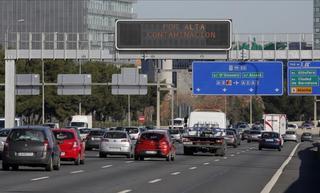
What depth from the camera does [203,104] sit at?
Answer: 571 feet

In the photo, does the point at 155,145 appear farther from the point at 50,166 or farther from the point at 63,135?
the point at 50,166

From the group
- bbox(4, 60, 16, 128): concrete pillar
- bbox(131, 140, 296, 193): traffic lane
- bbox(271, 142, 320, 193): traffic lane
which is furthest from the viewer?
bbox(4, 60, 16, 128): concrete pillar

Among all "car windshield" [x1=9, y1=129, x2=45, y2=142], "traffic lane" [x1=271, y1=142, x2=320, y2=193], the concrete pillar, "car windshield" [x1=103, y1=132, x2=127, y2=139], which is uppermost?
the concrete pillar

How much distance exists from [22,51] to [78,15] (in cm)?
10726

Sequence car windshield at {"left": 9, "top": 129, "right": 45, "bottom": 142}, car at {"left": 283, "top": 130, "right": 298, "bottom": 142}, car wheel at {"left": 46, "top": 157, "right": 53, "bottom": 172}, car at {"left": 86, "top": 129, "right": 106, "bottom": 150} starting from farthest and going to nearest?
car at {"left": 283, "top": 130, "right": 298, "bottom": 142} < car at {"left": 86, "top": 129, "right": 106, "bottom": 150} < car wheel at {"left": 46, "top": 157, "right": 53, "bottom": 172} < car windshield at {"left": 9, "top": 129, "right": 45, "bottom": 142}

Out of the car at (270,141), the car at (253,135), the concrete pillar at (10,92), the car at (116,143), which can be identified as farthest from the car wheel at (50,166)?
the car at (253,135)

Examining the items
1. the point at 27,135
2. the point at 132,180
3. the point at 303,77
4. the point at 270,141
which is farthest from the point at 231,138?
the point at 132,180

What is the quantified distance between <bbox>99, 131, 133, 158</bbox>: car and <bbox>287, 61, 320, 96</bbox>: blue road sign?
66.5 feet

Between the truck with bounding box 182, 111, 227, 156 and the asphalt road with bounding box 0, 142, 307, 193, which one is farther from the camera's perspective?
the truck with bounding box 182, 111, 227, 156

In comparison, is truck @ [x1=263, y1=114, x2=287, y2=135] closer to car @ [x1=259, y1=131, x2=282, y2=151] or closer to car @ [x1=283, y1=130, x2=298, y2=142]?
car @ [x1=283, y1=130, x2=298, y2=142]

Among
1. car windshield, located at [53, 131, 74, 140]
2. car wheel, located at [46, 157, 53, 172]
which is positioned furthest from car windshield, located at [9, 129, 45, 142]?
car windshield, located at [53, 131, 74, 140]

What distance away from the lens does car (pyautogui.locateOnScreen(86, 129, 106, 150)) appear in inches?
2602

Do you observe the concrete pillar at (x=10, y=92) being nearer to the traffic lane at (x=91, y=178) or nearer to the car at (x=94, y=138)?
the car at (x=94, y=138)

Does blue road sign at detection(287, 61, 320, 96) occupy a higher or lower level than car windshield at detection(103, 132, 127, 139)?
higher
